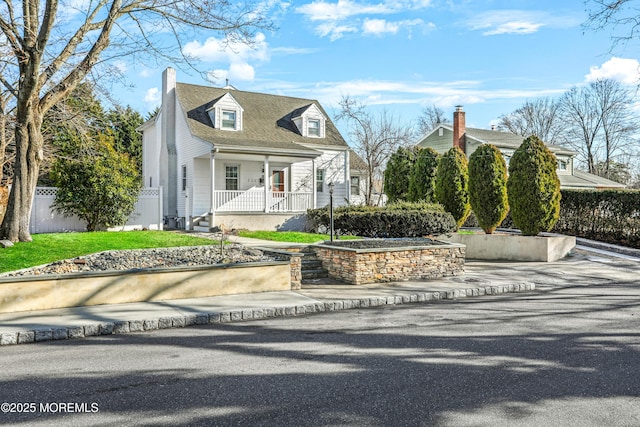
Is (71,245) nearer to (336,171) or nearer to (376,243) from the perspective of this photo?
(376,243)

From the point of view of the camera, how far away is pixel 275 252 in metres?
11.0

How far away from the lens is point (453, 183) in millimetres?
19266

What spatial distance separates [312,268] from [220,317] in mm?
4301

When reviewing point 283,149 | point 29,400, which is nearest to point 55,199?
point 283,149

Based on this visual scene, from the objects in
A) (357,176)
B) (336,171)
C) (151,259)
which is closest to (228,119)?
(336,171)

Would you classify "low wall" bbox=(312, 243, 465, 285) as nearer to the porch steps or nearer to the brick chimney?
the porch steps

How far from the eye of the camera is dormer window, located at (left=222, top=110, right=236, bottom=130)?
2234 centimetres

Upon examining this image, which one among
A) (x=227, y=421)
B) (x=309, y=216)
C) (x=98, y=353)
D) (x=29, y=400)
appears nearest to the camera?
(x=227, y=421)

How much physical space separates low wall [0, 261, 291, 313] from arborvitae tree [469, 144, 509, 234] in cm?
974

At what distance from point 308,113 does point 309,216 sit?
6965 millimetres

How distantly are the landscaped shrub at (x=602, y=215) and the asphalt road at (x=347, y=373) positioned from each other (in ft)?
38.6

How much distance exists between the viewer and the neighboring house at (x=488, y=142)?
1255 inches

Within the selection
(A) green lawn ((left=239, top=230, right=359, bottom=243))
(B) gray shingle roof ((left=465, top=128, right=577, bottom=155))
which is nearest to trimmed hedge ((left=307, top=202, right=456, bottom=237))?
(A) green lawn ((left=239, top=230, right=359, bottom=243))

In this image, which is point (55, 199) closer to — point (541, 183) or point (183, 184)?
point (183, 184)
